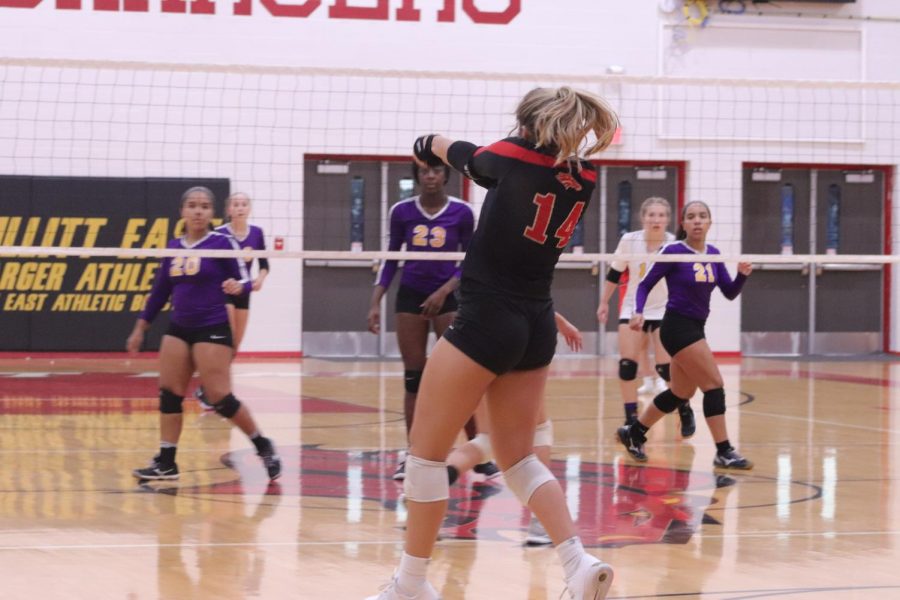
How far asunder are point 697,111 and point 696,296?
30.2 feet

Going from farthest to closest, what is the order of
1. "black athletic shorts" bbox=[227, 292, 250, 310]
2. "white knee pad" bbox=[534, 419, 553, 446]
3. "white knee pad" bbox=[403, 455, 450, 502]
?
"black athletic shorts" bbox=[227, 292, 250, 310]
"white knee pad" bbox=[534, 419, 553, 446]
"white knee pad" bbox=[403, 455, 450, 502]

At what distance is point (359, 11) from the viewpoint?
1584 centimetres

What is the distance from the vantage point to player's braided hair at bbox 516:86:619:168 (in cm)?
376

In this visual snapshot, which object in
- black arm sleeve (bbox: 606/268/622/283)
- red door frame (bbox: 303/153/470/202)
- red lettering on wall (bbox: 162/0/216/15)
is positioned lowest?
black arm sleeve (bbox: 606/268/622/283)

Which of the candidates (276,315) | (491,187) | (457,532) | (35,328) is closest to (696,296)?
(457,532)

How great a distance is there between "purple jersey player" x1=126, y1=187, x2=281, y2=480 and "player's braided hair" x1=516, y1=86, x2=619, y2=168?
10.1ft

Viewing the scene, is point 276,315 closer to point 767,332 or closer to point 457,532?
point 767,332

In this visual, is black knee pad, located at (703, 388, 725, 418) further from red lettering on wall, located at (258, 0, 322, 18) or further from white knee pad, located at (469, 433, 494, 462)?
red lettering on wall, located at (258, 0, 322, 18)

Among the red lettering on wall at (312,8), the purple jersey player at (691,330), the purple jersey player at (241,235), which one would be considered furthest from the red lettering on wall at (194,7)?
the purple jersey player at (691,330)

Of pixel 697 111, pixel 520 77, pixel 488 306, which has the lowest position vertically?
pixel 488 306

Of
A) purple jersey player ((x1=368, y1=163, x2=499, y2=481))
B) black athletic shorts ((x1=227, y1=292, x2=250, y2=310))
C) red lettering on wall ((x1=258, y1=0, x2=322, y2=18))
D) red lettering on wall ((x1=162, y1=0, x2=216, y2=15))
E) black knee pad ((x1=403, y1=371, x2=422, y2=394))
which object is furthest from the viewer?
red lettering on wall ((x1=258, y1=0, x2=322, y2=18))

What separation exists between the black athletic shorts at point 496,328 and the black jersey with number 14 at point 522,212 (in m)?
0.04

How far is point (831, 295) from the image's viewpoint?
1716cm

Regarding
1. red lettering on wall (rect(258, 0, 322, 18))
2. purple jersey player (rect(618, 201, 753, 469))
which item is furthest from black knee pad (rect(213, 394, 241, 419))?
red lettering on wall (rect(258, 0, 322, 18))
